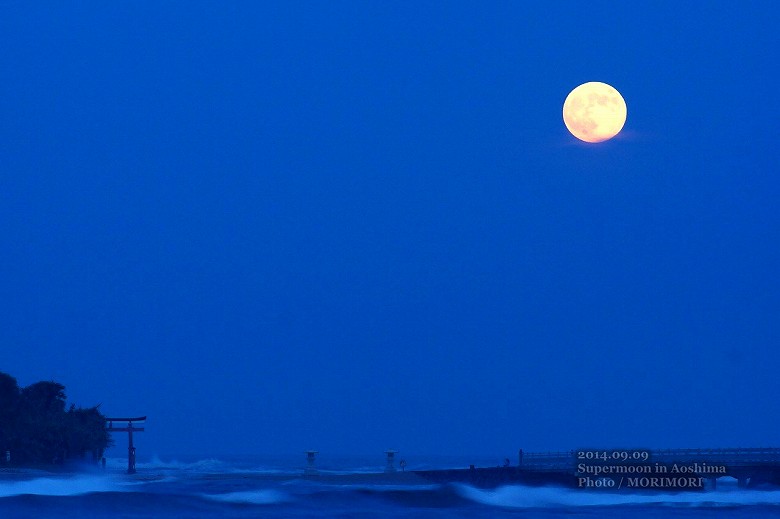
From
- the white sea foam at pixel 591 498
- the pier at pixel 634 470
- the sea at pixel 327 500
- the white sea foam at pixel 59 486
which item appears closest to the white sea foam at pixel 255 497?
the sea at pixel 327 500

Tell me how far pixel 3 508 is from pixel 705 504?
96.3 feet

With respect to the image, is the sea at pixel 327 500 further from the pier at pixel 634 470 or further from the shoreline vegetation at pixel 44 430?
the shoreline vegetation at pixel 44 430

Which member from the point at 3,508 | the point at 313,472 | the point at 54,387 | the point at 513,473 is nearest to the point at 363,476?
the point at 313,472

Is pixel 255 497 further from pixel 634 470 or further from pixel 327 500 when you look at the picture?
pixel 634 470

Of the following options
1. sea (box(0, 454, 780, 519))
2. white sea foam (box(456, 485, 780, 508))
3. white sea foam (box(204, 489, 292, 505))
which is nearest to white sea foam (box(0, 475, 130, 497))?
sea (box(0, 454, 780, 519))

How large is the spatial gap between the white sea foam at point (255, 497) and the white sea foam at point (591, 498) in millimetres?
9876

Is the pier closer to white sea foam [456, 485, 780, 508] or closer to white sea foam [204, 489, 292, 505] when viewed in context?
white sea foam [456, 485, 780, 508]

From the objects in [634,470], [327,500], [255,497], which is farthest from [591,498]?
[255,497]

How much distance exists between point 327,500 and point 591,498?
48.9 feet

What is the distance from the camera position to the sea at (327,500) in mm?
40156

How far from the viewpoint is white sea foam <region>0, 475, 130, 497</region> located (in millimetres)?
46719

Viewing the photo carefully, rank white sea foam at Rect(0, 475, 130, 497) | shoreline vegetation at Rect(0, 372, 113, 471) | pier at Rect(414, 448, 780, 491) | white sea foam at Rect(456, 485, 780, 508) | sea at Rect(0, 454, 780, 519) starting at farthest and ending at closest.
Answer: shoreline vegetation at Rect(0, 372, 113, 471) → pier at Rect(414, 448, 780, 491) → white sea foam at Rect(456, 485, 780, 508) → white sea foam at Rect(0, 475, 130, 497) → sea at Rect(0, 454, 780, 519)

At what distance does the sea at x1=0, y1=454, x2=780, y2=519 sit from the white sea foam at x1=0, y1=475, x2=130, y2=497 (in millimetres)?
45

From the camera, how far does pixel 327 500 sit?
44281mm
